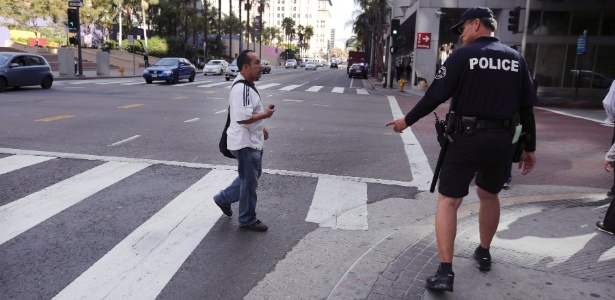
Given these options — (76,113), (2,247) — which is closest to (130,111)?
(76,113)

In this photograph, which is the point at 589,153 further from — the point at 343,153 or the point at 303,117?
the point at 303,117

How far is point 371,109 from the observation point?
17609 mm

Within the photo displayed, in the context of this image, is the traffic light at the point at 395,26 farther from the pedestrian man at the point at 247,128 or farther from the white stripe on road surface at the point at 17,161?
the pedestrian man at the point at 247,128

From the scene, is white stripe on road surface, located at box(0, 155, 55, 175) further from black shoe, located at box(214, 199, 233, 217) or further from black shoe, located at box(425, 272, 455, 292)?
black shoe, located at box(425, 272, 455, 292)

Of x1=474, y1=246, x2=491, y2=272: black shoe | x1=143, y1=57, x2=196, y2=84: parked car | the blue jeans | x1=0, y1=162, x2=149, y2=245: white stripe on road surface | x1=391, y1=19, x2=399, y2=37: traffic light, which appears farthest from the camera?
x1=143, y1=57, x2=196, y2=84: parked car

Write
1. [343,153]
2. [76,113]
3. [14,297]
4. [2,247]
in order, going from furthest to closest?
[76,113] → [343,153] → [2,247] → [14,297]

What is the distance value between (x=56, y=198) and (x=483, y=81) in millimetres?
4766

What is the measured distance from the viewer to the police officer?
3340mm

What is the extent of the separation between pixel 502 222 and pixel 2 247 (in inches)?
186

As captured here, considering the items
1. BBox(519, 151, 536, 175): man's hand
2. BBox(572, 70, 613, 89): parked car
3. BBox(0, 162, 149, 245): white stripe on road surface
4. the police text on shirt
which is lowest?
BBox(0, 162, 149, 245): white stripe on road surface

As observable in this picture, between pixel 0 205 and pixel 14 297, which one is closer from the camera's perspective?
pixel 14 297

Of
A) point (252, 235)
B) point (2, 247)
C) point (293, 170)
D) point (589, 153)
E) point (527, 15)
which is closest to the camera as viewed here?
point (2, 247)

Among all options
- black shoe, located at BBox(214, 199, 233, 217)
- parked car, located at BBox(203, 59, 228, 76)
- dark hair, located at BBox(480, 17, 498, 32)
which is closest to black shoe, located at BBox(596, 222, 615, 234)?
dark hair, located at BBox(480, 17, 498, 32)

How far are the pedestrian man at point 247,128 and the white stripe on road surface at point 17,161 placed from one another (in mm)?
4068
